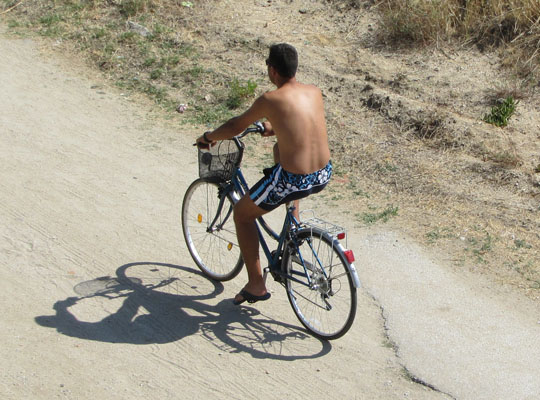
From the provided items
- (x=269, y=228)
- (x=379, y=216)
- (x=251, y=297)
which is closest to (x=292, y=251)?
(x=269, y=228)

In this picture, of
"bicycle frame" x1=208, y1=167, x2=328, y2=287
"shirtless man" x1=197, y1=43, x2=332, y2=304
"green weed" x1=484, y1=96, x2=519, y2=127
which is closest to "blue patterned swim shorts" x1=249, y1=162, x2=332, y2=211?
"shirtless man" x1=197, y1=43, x2=332, y2=304

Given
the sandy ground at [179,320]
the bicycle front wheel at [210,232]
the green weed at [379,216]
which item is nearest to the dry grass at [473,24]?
the green weed at [379,216]

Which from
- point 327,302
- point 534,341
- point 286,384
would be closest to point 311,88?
point 327,302

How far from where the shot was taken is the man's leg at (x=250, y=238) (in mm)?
4320

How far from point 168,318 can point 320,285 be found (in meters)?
1.16

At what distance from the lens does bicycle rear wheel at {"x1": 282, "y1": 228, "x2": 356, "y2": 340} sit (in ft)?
13.9

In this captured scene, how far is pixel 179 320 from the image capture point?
4.71 m

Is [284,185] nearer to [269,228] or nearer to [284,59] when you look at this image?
Answer: [269,228]

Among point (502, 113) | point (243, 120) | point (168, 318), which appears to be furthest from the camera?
point (502, 113)

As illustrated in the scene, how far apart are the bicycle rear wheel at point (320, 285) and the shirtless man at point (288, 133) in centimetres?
33

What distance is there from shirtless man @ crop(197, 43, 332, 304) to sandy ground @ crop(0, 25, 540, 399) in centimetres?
101

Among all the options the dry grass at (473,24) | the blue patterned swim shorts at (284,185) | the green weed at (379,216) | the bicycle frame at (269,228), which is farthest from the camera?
the dry grass at (473,24)

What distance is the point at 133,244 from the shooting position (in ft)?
18.5

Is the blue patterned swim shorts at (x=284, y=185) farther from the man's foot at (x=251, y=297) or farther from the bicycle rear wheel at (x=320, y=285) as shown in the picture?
the man's foot at (x=251, y=297)
